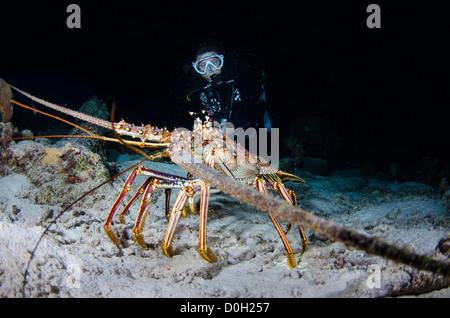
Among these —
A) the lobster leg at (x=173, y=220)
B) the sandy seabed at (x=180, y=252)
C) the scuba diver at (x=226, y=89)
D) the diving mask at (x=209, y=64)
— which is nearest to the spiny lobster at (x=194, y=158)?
the lobster leg at (x=173, y=220)

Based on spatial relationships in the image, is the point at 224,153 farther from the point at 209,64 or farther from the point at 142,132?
the point at 209,64

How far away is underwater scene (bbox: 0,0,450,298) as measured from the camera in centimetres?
161

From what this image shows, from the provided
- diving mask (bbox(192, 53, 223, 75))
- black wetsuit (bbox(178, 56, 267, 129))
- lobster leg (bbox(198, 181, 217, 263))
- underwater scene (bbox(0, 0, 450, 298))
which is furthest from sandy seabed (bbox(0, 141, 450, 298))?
diving mask (bbox(192, 53, 223, 75))

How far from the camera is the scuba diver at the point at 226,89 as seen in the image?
785 cm

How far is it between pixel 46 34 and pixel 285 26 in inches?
672

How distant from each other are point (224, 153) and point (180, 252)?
1211mm

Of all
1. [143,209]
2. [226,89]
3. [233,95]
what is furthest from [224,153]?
[226,89]

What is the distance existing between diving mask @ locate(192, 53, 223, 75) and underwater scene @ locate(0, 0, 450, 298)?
1.9 inches

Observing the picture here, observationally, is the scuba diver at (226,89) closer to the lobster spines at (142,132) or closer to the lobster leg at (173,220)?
the lobster spines at (142,132)

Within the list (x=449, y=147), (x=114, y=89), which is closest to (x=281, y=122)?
(x=449, y=147)

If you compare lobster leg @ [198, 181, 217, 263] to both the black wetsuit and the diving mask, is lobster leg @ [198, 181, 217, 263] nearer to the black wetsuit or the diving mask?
the black wetsuit

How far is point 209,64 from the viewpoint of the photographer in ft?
26.5

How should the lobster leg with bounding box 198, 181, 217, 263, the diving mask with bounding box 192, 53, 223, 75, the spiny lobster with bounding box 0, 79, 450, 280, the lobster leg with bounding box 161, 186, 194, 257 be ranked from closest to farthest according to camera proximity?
the spiny lobster with bounding box 0, 79, 450, 280 < the lobster leg with bounding box 198, 181, 217, 263 < the lobster leg with bounding box 161, 186, 194, 257 < the diving mask with bounding box 192, 53, 223, 75

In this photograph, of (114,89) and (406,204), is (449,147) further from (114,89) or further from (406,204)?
(114,89)
